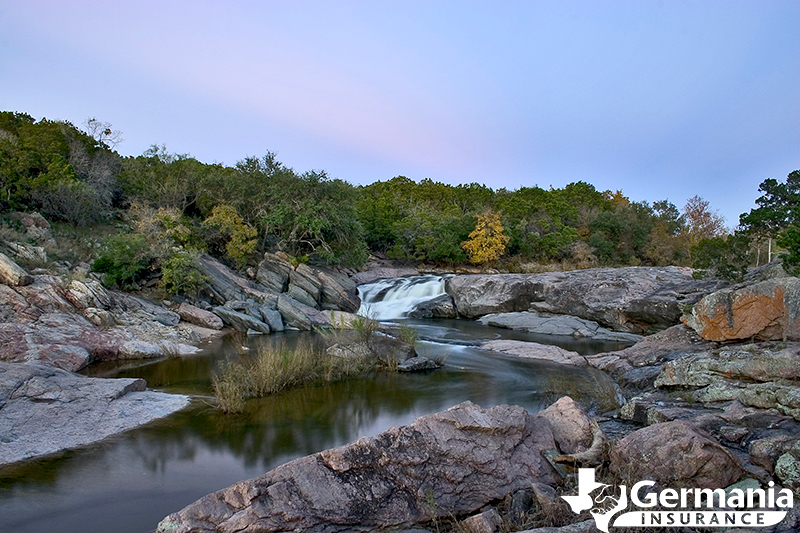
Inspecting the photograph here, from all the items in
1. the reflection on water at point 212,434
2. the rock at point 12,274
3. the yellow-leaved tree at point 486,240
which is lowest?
the reflection on water at point 212,434

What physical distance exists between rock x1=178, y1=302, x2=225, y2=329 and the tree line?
53.7 inches

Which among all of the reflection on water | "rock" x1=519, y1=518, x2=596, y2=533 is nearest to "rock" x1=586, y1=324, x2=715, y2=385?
the reflection on water

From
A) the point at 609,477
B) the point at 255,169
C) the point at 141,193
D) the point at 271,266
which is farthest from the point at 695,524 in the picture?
the point at 141,193

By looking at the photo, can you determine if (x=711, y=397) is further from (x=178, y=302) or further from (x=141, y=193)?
(x=141, y=193)

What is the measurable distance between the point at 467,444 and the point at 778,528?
2.88 meters

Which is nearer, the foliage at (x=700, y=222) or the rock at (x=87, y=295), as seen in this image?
the rock at (x=87, y=295)

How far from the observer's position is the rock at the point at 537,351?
14.4 metres

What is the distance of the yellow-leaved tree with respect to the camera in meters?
34.4

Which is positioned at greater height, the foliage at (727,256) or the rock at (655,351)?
the foliage at (727,256)

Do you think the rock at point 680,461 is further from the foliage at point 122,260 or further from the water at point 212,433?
the foliage at point 122,260

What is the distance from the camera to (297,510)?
192 inches

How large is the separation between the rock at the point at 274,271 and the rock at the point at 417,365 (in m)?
11.7

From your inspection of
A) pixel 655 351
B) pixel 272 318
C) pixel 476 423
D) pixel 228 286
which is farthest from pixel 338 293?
pixel 476 423

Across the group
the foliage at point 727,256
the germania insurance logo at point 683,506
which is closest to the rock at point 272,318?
the foliage at point 727,256
